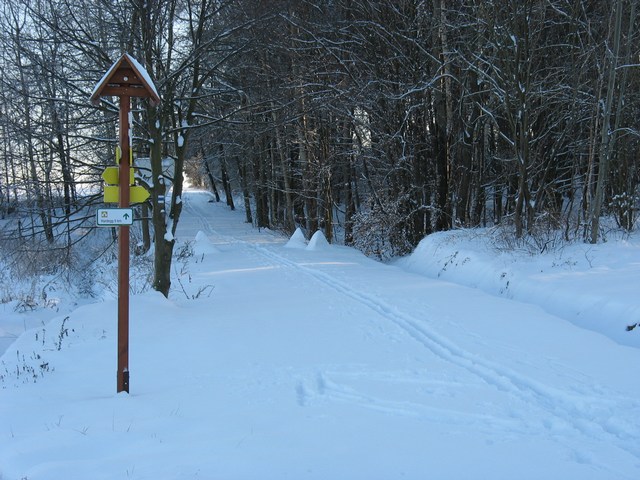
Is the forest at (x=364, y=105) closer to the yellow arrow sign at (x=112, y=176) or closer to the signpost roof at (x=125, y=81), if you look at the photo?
the signpost roof at (x=125, y=81)

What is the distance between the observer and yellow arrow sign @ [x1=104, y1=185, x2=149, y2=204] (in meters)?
5.05

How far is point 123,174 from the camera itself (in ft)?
16.6

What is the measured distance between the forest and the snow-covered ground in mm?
2390

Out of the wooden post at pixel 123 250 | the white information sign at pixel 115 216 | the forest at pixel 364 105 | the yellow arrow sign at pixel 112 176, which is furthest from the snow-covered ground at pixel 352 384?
the forest at pixel 364 105

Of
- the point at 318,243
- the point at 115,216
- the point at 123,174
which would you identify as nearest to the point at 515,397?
the point at 115,216

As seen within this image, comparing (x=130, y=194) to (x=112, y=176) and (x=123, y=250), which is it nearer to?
(x=112, y=176)

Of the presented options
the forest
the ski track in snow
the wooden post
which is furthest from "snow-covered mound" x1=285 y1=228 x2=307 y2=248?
the wooden post

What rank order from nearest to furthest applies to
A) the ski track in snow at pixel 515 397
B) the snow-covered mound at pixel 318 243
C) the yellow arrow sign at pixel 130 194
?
the ski track in snow at pixel 515 397 < the yellow arrow sign at pixel 130 194 < the snow-covered mound at pixel 318 243

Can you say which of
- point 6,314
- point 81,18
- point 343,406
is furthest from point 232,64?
point 343,406

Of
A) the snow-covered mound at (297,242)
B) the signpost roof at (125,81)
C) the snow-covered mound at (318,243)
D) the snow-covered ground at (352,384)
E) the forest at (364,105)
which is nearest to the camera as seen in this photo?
the snow-covered ground at (352,384)

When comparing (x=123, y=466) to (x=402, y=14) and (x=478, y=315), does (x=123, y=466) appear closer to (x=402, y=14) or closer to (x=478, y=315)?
(x=478, y=315)

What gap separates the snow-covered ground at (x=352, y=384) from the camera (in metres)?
3.69

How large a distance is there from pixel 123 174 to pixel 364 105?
12.8 meters

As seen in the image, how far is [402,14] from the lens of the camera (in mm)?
15766
